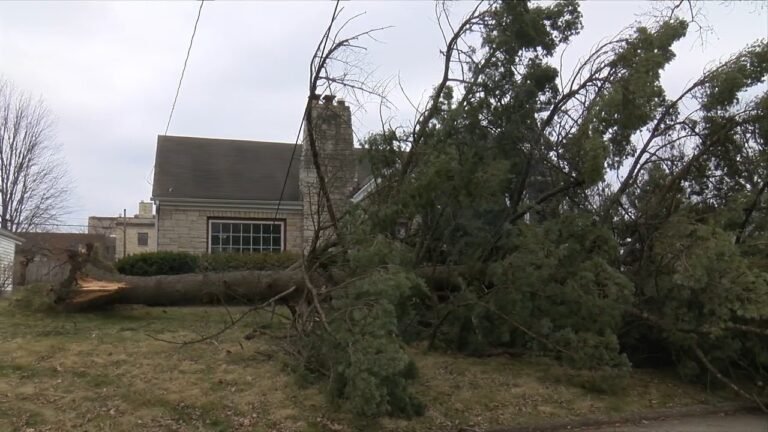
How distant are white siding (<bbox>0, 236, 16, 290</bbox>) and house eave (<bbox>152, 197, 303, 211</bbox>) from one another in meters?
3.77

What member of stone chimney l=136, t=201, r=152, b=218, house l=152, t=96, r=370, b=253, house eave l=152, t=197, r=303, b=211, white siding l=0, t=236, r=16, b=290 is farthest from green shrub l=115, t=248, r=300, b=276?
stone chimney l=136, t=201, r=152, b=218

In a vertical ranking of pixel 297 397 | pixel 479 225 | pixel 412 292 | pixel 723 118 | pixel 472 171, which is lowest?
pixel 297 397

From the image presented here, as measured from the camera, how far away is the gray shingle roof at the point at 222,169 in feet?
59.6

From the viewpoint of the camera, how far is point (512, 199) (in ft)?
30.8

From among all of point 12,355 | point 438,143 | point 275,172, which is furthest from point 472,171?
point 275,172

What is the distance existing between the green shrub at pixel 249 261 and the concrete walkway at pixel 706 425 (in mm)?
8947

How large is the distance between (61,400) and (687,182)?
8606 mm

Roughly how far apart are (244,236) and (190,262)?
388cm

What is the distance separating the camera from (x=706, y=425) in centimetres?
756

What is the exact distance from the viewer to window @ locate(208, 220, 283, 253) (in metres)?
18.0

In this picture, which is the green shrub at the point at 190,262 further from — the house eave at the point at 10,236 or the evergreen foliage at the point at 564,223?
the house eave at the point at 10,236

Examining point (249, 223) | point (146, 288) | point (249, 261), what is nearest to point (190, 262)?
point (249, 261)

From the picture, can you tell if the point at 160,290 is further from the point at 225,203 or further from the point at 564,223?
the point at 225,203

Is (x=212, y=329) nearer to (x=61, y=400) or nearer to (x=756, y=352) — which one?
(x=61, y=400)
